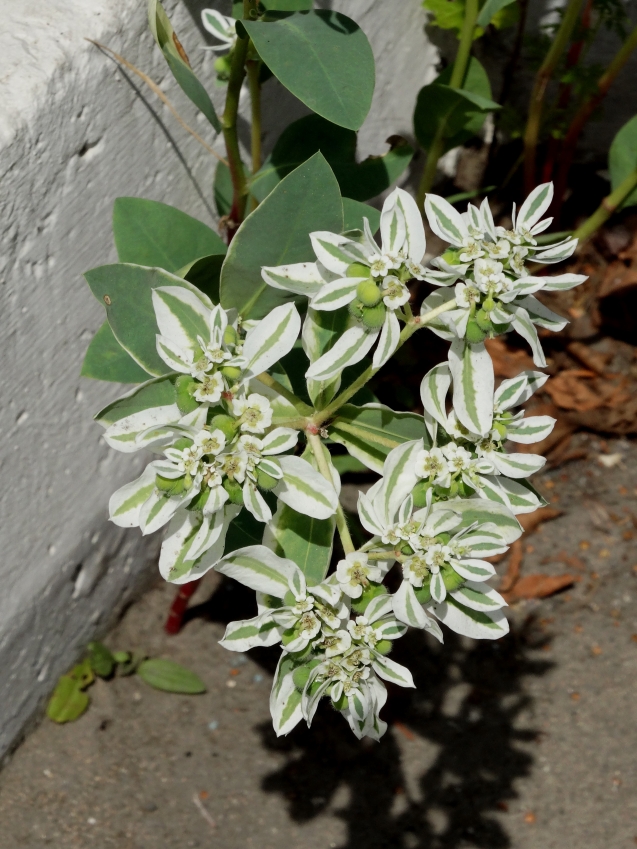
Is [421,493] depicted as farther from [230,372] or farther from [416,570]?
[230,372]

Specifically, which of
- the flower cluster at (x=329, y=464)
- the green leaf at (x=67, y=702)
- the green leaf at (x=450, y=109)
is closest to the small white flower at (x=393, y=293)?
the flower cluster at (x=329, y=464)

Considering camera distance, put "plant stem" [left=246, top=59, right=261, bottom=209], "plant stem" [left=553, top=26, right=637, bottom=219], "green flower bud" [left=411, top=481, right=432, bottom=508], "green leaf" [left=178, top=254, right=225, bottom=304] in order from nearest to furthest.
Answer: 1. "green flower bud" [left=411, top=481, right=432, bottom=508]
2. "green leaf" [left=178, top=254, right=225, bottom=304]
3. "plant stem" [left=246, top=59, right=261, bottom=209]
4. "plant stem" [left=553, top=26, right=637, bottom=219]

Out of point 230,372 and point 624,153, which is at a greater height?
point 230,372

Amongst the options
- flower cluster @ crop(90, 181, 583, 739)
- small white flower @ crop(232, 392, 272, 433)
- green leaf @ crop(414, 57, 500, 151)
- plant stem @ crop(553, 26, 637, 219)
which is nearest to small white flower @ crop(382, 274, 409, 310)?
flower cluster @ crop(90, 181, 583, 739)

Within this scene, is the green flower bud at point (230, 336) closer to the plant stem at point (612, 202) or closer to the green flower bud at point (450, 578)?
the green flower bud at point (450, 578)

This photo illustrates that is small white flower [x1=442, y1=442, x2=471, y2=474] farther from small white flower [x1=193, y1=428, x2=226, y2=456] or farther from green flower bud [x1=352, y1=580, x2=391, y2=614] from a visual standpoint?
small white flower [x1=193, y1=428, x2=226, y2=456]

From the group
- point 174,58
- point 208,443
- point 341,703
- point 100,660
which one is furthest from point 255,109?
point 100,660
